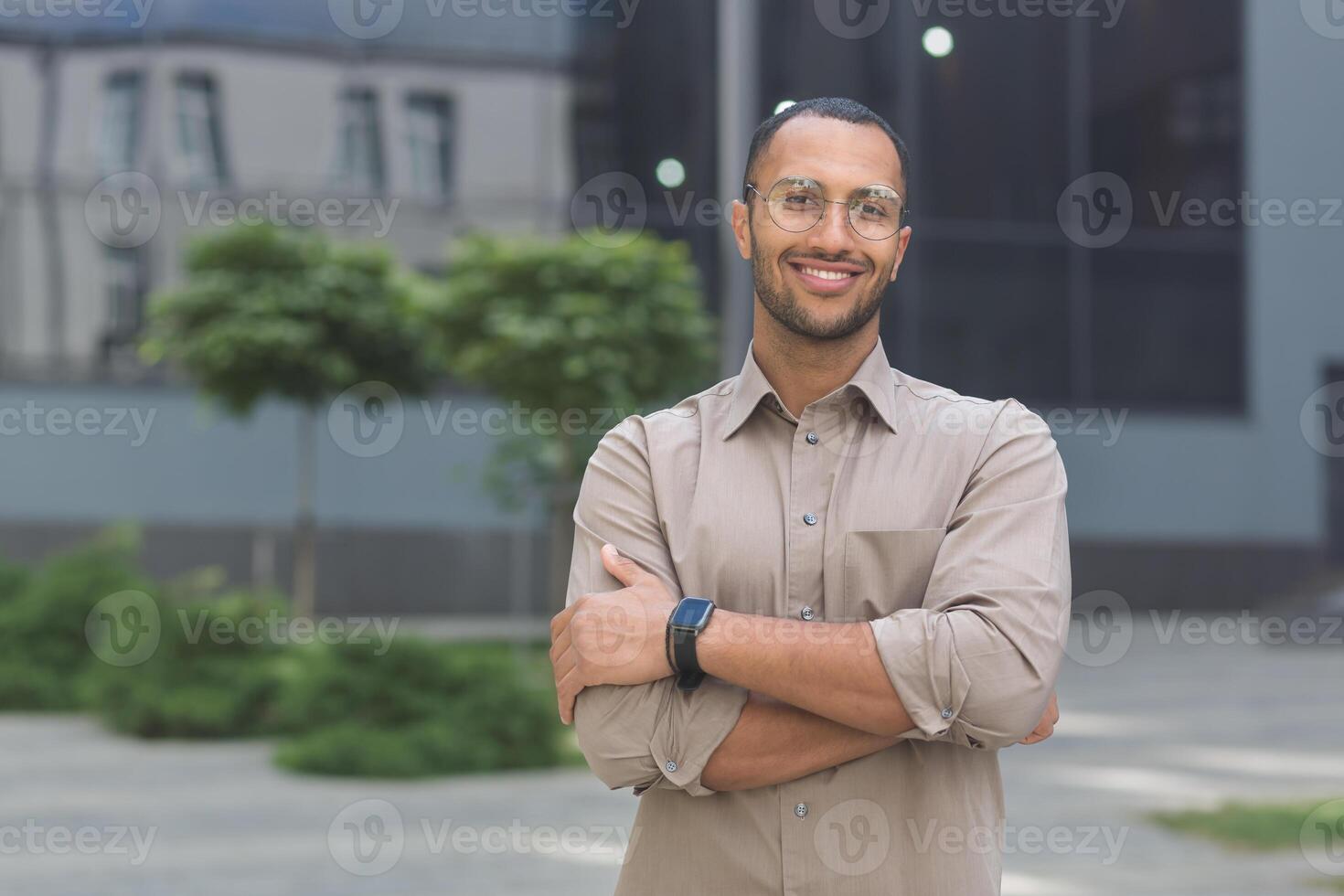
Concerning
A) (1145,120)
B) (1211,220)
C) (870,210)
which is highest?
(1145,120)

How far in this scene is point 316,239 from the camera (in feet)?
39.2

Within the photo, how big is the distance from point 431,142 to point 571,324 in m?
8.18

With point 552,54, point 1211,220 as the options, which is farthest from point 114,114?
point 1211,220

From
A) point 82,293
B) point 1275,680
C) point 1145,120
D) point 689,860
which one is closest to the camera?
point 689,860

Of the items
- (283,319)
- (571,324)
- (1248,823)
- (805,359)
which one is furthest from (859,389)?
(283,319)

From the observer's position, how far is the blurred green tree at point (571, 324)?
11.1 meters

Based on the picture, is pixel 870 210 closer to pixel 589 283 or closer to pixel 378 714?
pixel 378 714

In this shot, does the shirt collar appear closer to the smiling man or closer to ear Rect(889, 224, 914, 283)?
the smiling man

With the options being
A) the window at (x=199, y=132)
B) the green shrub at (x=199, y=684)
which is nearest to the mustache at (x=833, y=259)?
the green shrub at (x=199, y=684)

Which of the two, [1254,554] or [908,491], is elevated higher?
[908,491]

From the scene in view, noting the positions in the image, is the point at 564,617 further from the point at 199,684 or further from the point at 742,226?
the point at 199,684

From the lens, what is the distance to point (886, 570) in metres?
2.22

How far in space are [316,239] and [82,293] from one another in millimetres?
7202

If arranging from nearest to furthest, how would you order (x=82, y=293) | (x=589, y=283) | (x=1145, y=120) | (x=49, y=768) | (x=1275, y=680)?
(x=49, y=768) → (x=589, y=283) → (x=1275, y=680) → (x=82, y=293) → (x=1145, y=120)
